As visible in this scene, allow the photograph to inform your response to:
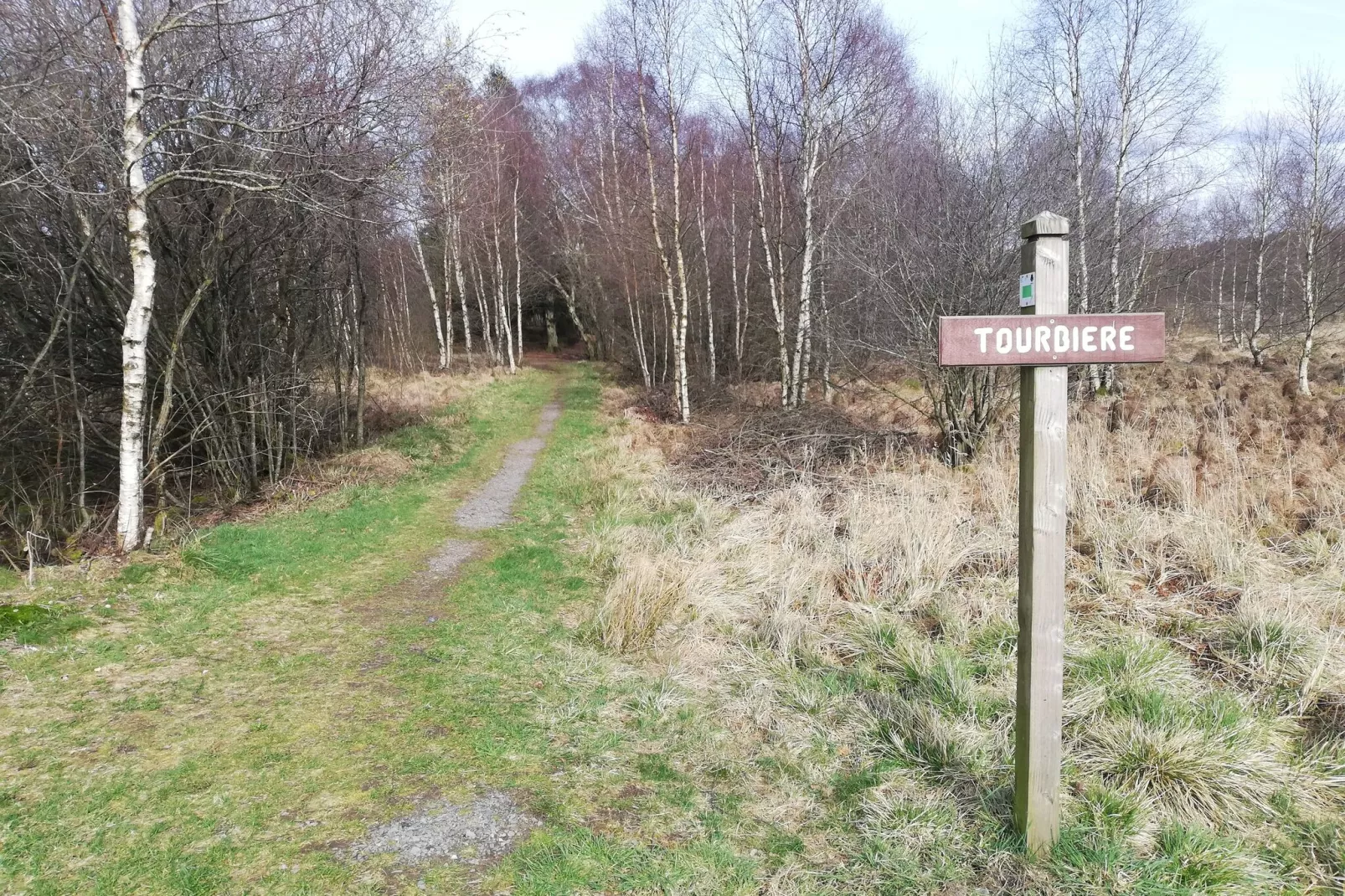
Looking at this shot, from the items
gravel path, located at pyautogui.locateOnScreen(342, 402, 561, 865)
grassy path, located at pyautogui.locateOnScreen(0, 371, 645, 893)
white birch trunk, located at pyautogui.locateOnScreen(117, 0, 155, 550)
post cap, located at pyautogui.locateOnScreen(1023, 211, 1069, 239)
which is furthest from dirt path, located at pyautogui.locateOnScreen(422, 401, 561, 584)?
post cap, located at pyautogui.locateOnScreen(1023, 211, 1069, 239)

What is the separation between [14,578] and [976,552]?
25.5ft

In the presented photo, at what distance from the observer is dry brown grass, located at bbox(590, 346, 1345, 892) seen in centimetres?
312

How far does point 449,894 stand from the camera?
8.57 ft

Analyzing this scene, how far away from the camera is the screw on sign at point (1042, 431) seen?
257 cm

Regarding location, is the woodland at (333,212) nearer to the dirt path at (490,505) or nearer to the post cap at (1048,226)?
the dirt path at (490,505)

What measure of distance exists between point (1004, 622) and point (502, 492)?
7019 mm

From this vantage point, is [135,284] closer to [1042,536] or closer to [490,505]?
[490,505]

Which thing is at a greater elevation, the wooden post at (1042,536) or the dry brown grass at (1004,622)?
the wooden post at (1042,536)

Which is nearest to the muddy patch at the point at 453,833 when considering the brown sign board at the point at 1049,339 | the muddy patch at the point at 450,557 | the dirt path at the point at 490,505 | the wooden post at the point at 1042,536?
the wooden post at the point at 1042,536

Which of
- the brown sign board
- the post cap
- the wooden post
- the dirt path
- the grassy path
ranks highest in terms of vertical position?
the post cap

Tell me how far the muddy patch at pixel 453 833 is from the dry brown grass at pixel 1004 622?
1102 mm

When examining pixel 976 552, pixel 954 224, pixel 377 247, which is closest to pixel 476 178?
pixel 377 247

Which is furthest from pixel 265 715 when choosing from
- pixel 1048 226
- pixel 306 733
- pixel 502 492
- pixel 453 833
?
pixel 502 492

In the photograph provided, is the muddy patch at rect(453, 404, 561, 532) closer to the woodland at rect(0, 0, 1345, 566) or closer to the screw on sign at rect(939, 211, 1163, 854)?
the woodland at rect(0, 0, 1345, 566)
